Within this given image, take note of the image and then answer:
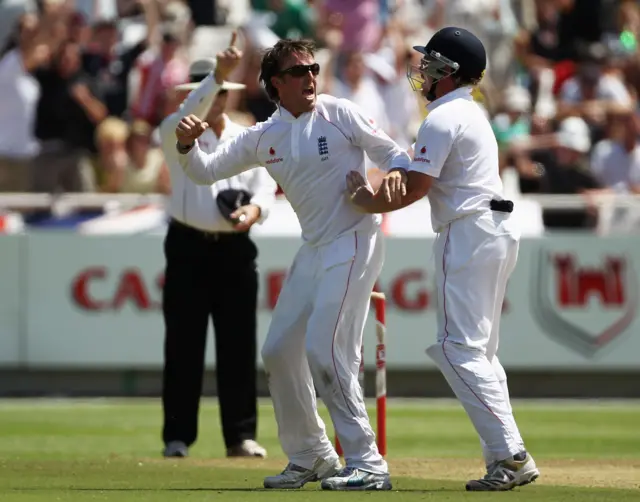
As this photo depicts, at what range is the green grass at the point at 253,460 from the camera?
8664 mm

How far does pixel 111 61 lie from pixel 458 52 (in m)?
Result: 12.3

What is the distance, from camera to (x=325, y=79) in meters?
19.4

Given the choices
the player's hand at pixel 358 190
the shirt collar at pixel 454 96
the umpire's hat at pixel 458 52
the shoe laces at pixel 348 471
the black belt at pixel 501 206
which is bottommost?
the shoe laces at pixel 348 471

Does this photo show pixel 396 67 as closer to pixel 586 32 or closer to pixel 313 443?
pixel 586 32

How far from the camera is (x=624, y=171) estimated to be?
19078mm

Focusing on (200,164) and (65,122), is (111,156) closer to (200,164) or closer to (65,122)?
(65,122)

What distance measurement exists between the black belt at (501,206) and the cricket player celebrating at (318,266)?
Result: 544 millimetres

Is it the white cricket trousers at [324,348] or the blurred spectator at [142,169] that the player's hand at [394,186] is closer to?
the white cricket trousers at [324,348]

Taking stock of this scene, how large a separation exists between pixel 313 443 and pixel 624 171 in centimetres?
1073

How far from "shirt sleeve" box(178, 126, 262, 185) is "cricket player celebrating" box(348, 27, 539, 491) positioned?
29.7 inches

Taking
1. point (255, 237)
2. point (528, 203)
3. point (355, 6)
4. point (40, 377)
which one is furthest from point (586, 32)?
point (40, 377)

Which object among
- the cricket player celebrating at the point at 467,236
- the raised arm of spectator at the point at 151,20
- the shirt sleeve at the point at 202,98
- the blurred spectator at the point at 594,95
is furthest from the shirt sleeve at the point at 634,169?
the cricket player celebrating at the point at 467,236

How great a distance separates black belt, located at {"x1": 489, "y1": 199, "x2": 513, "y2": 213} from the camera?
8.84 metres

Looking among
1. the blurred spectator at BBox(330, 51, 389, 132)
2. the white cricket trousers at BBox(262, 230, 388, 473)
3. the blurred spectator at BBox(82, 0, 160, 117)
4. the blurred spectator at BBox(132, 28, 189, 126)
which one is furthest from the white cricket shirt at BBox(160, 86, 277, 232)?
the blurred spectator at BBox(82, 0, 160, 117)
